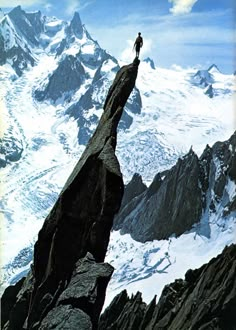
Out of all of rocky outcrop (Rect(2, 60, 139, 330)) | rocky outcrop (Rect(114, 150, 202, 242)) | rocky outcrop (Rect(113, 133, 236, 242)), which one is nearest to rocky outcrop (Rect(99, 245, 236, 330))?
rocky outcrop (Rect(2, 60, 139, 330))

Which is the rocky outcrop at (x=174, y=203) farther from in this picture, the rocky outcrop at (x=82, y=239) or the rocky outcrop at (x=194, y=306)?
the rocky outcrop at (x=82, y=239)

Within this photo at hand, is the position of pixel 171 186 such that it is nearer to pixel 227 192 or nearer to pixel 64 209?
pixel 227 192

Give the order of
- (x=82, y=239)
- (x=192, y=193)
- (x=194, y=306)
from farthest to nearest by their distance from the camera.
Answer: (x=192, y=193) → (x=194, y=306) → (x=82, y=239)

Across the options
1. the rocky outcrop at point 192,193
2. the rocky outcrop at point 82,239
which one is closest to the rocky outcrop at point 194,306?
the rocky outcrop at point 82,239

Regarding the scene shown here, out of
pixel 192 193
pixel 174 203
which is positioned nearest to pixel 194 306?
pixel 192 193

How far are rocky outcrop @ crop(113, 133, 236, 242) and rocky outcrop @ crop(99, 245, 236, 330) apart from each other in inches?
2407

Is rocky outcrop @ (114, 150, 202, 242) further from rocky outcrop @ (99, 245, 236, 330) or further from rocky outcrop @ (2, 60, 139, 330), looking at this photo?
rocky outcrop @ (2, 60, 139, 330)

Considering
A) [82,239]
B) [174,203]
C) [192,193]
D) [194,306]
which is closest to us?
[82,239]

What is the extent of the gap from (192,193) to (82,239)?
97.2m

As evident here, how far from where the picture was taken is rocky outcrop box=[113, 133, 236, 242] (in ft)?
359

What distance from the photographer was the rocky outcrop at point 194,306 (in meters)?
38.3

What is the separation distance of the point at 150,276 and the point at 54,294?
94.7 meters

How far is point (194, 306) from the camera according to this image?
38.9 m

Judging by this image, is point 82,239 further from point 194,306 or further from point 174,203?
point 174,203
